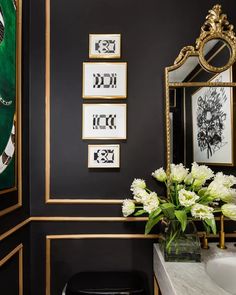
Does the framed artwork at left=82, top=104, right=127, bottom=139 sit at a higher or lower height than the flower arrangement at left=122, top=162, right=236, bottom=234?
higher

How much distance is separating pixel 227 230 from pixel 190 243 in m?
0.46

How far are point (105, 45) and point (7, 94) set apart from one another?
0.70 meters

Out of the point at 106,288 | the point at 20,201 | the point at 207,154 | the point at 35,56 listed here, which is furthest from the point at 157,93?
the point at 106,288

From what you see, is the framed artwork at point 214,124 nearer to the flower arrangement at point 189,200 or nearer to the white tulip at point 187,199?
the flower arrangement at point 189,200

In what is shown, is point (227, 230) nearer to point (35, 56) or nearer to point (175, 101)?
point (175, 101)

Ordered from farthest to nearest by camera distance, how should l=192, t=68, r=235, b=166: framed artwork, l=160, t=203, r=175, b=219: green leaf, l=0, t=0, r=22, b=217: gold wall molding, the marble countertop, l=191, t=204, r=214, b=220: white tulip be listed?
l=192, t=68, r=235, b=166: framed artwork
l=0, t=0, r=22, b=217: gold wall molding
l=160, t=203, r=175, b=219: green leaf
l=191, t=204, r=214, b=220: white tulip
the marble countertop

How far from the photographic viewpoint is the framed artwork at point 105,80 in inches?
62.0

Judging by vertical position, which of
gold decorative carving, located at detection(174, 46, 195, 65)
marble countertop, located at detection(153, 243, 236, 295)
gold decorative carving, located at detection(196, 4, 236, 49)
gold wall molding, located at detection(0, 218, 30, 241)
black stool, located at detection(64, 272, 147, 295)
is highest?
gold decorative carving, located at detection(196, 4, 236, 49)

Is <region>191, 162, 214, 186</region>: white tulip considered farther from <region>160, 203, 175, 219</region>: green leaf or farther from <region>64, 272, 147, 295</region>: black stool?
<region>64, 272, 147, 295</region>: black stool

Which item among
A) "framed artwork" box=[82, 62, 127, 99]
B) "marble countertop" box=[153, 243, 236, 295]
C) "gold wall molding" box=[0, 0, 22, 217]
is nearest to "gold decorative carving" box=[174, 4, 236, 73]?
"framed artwork" box=[82, 62, 127, 99]

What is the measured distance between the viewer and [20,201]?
56.3 inches

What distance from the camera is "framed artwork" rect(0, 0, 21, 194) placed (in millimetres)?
1195

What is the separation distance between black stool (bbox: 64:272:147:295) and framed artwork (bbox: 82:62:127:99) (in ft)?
3.55

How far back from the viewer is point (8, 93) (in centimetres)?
127
